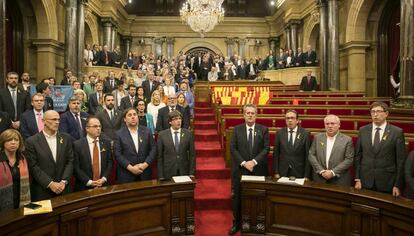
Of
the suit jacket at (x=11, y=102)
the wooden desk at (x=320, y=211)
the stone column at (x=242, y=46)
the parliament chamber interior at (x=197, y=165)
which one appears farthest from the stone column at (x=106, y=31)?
the wooden desk at (x=320, y=211)

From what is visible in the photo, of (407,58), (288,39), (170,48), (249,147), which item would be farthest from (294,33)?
(249,147)

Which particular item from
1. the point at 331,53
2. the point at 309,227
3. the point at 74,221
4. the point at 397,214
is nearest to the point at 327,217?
the point at 309,227

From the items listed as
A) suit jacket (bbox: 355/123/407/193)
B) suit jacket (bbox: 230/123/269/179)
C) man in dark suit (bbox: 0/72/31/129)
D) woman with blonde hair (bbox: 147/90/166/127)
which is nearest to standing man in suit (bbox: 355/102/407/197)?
suit jacket (bbox: 355/123/407/193)

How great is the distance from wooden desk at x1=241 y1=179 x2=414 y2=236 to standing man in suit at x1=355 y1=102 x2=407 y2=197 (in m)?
0.53

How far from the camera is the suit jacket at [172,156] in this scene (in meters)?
3.90

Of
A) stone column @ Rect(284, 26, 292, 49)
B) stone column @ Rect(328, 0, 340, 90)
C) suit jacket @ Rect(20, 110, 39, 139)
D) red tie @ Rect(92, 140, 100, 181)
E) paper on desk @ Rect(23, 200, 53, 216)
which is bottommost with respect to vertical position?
paper on desk @ Rect(23, 200, 53, 216)

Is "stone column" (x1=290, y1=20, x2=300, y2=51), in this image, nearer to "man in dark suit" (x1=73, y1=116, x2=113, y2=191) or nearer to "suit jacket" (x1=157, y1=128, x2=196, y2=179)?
"suit jacket" (x1=157, y1=128, x2=196, y2=179)

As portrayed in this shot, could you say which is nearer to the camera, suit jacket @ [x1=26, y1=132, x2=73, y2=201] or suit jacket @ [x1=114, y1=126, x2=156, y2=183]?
suit jacket @ [x1=26, y1=132, x2=73, y2=201]

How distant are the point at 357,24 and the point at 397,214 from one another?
9914 millimetres

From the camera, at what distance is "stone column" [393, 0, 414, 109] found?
7223 mm

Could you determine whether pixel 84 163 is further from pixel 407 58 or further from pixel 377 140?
pixel 407 58

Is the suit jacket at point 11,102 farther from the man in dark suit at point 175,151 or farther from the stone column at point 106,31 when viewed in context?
the stone column at point 106,31

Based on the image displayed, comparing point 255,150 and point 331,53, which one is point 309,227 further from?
point 331,53

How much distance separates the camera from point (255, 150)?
3.96 meters
